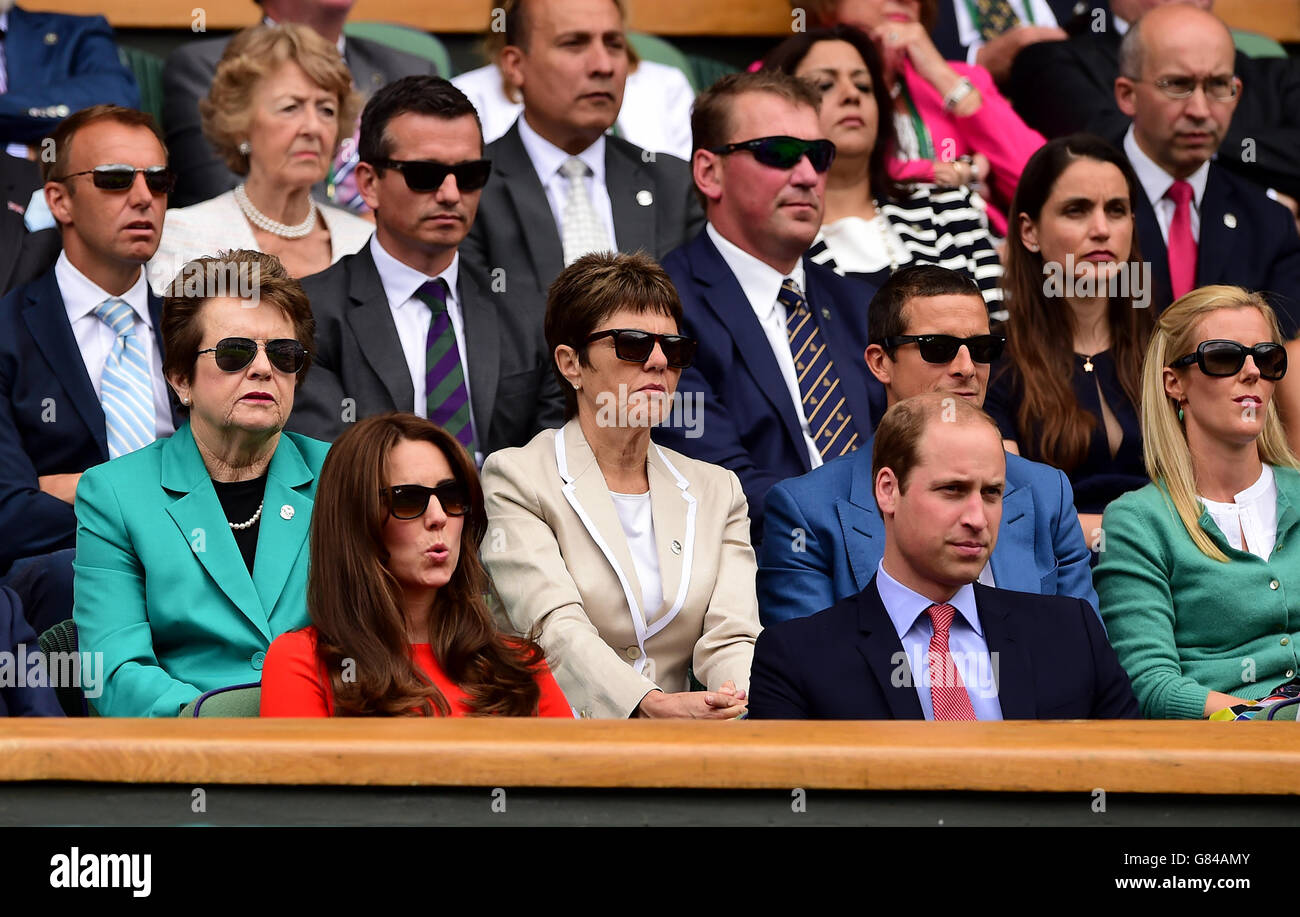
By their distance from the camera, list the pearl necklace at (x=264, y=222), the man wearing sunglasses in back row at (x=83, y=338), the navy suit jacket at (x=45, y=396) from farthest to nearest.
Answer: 1. the pearl necklace at (x=264, y=222)
2. the navy suit jacket at (x=45, y=396)
3. the man wearing sunglasses in back row at (x=83, y=338)

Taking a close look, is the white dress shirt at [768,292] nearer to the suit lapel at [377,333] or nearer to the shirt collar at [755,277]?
the shirt collar at [755,277]

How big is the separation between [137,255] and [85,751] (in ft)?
6.89

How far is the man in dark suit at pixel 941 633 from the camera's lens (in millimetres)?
2865

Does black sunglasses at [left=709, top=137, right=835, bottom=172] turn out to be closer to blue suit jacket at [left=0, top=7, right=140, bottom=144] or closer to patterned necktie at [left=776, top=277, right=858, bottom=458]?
patterned necktie at [left=776, top=277, right=858, bottom=458]

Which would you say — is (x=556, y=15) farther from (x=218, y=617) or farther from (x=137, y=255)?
(x=218, y=617)

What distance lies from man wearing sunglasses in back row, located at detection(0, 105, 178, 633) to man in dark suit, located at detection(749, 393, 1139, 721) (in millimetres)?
1678

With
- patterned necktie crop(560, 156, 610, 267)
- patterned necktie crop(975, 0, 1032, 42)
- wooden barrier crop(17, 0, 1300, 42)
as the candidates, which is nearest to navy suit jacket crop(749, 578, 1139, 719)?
patterned necktie crop(560, 156, 610, 267)

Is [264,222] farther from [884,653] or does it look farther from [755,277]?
[884,653]

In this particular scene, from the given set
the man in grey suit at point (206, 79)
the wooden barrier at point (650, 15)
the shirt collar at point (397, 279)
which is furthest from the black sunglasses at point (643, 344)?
the wooden barrier at point (650, 15)

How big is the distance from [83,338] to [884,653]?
2089 millimetres

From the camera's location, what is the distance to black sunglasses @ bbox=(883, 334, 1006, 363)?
3730 millimetres

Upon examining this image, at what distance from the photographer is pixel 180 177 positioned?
16.8 ft

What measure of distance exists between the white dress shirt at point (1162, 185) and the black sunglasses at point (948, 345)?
1492mm
